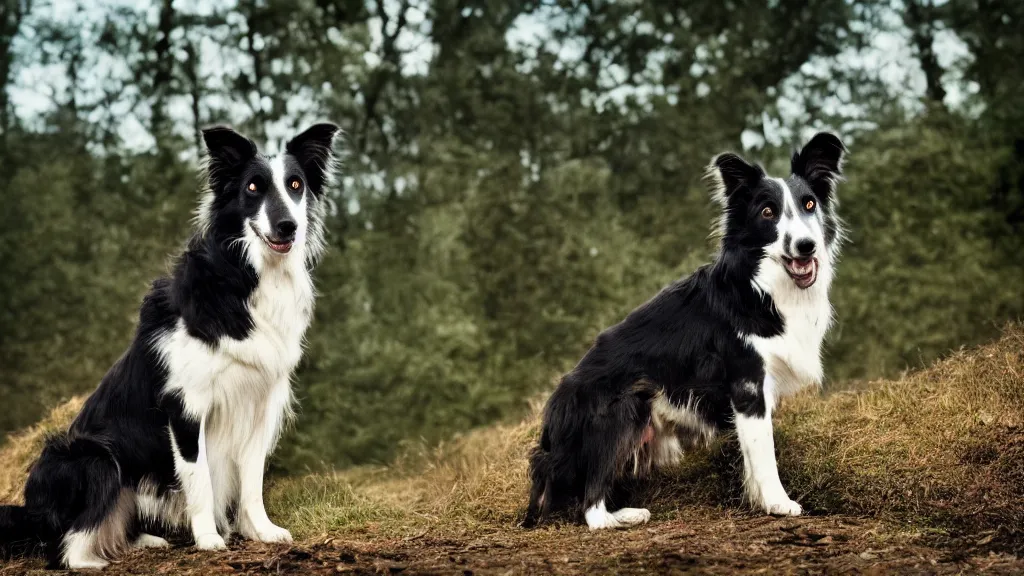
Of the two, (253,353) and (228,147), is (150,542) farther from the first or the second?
(228,147)

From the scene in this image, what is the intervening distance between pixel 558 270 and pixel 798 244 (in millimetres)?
4578

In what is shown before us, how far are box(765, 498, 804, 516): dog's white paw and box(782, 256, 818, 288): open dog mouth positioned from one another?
3.67 feet

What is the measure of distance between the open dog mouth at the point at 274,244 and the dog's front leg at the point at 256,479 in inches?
27.7

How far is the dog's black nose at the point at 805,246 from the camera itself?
200 inches

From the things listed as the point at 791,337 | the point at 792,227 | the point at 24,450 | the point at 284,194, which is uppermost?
the point at 284,194

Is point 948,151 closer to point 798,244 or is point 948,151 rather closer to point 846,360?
point 846,360

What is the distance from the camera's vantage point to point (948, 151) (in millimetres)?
9438

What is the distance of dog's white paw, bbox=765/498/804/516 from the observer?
5.09 meters

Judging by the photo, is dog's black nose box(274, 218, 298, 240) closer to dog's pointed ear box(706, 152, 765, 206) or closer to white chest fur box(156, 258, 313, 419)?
white chest fur box(156, 258, 313, 419)

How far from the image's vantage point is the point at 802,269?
205 inches

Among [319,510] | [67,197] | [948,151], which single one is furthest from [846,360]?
[67,197]

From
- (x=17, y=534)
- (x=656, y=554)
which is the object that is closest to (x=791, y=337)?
(x=656, y=554)

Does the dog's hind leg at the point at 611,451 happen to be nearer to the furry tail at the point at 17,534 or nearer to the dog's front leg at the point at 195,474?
the dog's front leg at the point at 195,474

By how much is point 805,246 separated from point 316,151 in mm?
2545
